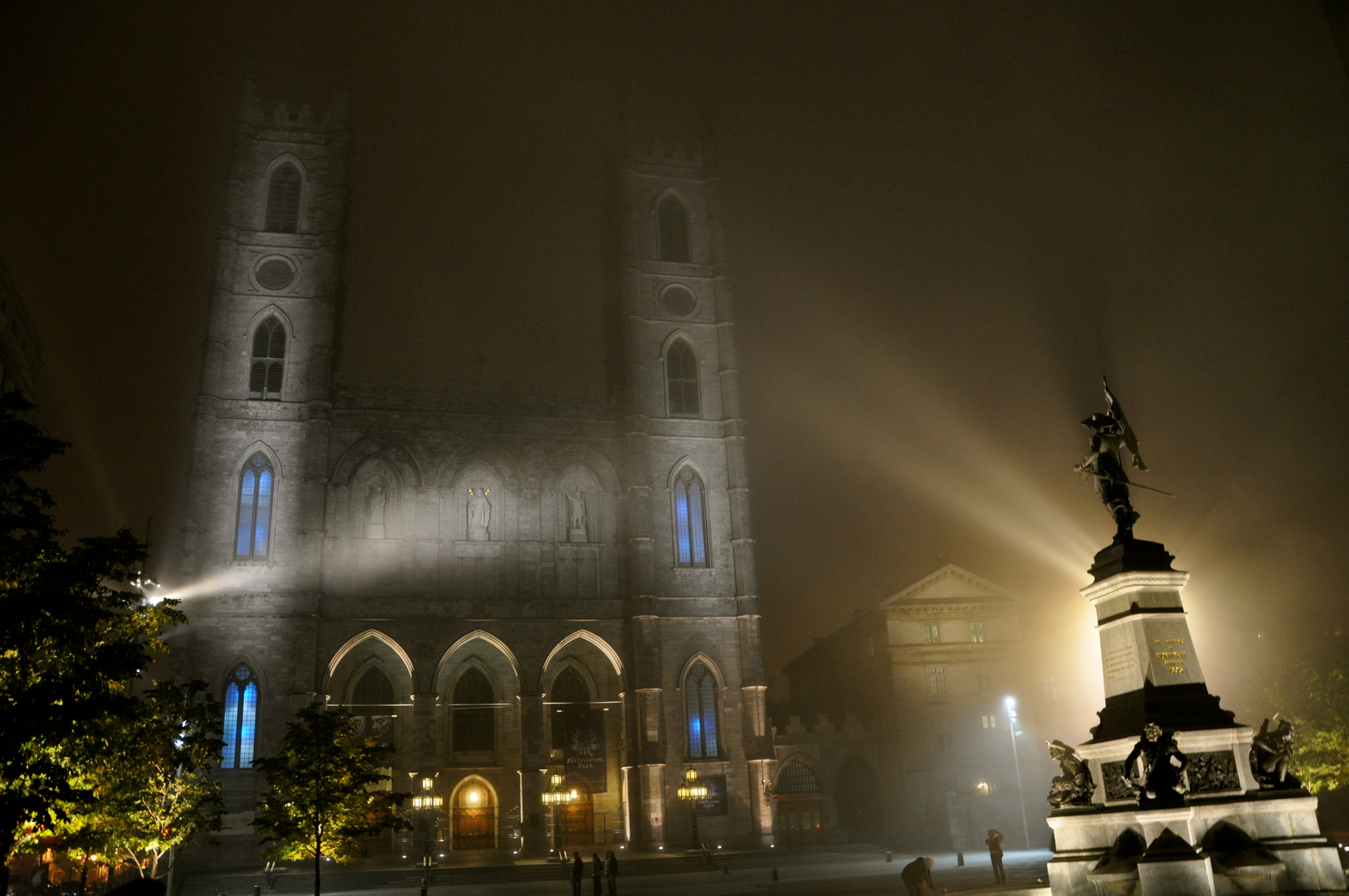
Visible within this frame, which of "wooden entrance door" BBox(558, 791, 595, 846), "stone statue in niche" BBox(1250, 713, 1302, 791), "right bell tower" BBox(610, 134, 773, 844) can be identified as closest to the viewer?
"stone statue in niche" BBox(1250, 713, 1302, 791)

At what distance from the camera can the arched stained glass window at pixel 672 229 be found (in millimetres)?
50062

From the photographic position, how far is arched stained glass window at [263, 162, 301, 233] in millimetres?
45594

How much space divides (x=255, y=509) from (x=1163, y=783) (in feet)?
118

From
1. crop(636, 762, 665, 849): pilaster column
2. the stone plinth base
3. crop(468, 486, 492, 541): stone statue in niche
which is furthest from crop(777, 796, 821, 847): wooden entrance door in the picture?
the stone plinth base

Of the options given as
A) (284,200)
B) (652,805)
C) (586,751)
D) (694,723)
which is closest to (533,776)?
(586,751)

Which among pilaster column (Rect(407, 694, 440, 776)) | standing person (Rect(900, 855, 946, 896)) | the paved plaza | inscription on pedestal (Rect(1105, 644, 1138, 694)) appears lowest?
the paved plaza

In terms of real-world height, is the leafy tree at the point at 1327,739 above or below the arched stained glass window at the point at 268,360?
below

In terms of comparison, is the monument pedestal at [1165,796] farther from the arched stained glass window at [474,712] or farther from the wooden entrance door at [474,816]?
the wooden entrance door at [474,816]

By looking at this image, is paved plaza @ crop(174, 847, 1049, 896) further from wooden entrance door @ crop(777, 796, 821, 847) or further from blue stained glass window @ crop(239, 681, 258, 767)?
wooden entrance door @ crop(777, 796, 821, 847)

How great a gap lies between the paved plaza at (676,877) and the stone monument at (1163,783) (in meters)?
13.1

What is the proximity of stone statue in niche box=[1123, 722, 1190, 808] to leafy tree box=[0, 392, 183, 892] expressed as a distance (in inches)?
460

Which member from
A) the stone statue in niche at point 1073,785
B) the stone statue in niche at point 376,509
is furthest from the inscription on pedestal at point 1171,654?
the stone statue in niche at point 376,509

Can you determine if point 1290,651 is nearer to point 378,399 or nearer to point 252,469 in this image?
point 378,399

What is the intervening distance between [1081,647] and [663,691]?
83.4 feet
